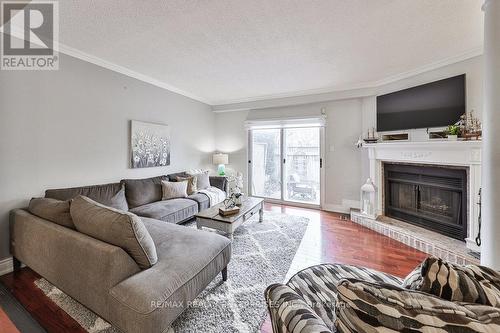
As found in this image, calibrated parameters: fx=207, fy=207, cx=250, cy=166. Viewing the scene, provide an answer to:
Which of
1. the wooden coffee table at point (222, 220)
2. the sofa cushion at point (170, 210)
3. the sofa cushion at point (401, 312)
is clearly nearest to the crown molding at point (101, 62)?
the sofa cushion at point (170, 210)

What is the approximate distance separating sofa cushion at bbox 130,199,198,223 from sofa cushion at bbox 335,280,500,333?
101 inches

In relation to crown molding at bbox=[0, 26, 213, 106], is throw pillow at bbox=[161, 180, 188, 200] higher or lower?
lower

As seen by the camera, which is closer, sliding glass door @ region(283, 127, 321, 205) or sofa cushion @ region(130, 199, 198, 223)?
sofa cushion @ region(130, 199, 198, 223)

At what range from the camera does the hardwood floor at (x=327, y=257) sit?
5.14ft

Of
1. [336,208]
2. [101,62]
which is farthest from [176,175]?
[336,208]

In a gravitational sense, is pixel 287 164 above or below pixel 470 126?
below

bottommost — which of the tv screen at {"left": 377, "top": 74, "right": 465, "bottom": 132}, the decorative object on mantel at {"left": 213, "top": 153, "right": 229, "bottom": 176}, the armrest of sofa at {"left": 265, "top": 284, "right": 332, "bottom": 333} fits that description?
the armrest of sofa at {"left": 265, "top": 284, "right": 332, "bottom": 333}

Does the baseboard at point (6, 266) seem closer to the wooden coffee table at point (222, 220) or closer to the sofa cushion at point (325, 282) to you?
Answer: the wooden coffee table at point (222, 220)

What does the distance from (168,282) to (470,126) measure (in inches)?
141

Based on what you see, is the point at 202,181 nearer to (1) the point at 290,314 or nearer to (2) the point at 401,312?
(1) the point at 290,314

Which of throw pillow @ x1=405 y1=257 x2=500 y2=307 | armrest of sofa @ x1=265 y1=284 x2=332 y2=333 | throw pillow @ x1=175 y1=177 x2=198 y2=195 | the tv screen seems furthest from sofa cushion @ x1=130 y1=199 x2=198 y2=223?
the tv screen

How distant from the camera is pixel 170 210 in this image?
2.93 metres

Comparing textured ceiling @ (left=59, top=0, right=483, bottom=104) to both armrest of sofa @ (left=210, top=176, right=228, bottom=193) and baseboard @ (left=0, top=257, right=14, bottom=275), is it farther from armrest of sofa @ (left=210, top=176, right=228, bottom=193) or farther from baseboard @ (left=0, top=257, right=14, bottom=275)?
baseboard @ (left=0, top=257, right=14, bottom=275)

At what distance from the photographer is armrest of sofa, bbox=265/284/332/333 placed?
2.56 ft
